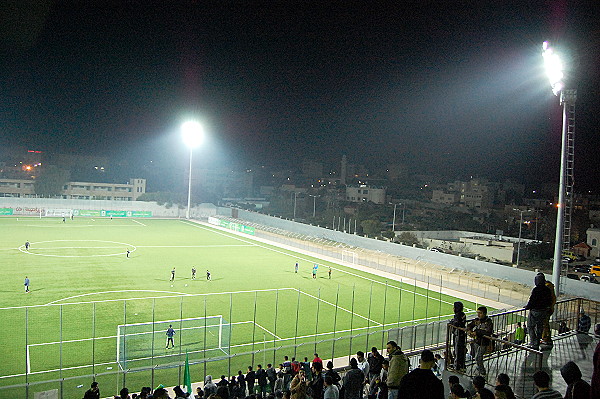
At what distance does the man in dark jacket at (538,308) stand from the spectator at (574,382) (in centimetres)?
441

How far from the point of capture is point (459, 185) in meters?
124

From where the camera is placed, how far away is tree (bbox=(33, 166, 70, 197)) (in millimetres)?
103500

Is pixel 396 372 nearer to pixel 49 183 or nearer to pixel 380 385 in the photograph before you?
pixel 380 385

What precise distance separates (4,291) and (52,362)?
14.4m

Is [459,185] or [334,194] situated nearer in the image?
[334,194]

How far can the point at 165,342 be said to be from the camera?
20.2 metres

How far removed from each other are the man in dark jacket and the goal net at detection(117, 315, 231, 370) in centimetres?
1255

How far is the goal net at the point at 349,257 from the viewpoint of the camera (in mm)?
49778

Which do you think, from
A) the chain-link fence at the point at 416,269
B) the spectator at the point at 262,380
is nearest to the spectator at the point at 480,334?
the spectator at the point at 262,380

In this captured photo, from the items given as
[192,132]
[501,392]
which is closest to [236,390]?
[501,392]

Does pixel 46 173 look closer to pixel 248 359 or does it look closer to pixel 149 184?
pixel 149 184

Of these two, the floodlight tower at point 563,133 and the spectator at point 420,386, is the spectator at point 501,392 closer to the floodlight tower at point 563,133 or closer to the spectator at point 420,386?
the spectator at point 420,386

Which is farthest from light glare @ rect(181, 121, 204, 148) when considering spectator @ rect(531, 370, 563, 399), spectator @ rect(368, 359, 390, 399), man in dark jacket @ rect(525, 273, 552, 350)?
spectator @ rect(531, 370, 563, 399)

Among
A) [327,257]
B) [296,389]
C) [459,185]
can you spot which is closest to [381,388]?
[296,389]
